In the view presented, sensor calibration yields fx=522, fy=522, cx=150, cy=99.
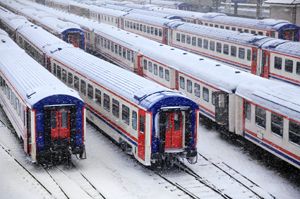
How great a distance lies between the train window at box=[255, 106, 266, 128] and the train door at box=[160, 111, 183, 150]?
391 cm

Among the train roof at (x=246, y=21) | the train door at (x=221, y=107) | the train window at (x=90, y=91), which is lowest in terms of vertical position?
the train door at (x=221, y=107)

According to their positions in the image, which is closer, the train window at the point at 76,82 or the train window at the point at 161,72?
the train window at the point at 76,82

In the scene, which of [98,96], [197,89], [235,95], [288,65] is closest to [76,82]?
[98,96]

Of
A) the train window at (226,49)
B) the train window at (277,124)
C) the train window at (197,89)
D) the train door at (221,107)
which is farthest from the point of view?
the train window at (226,49)

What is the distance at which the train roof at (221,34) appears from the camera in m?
34.5

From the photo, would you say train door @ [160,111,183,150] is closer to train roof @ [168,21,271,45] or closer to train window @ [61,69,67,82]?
train window @ [61,69,67,82]

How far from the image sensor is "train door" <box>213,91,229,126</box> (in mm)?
24344

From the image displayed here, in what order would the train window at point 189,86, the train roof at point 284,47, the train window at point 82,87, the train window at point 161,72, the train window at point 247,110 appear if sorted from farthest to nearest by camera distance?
the train window at point 161,72, the train roof at point 284,47, the train window at point 189,86, the train window at point 82,87, the train window at point 247,110

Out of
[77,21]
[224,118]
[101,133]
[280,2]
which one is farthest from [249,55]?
[77,21]

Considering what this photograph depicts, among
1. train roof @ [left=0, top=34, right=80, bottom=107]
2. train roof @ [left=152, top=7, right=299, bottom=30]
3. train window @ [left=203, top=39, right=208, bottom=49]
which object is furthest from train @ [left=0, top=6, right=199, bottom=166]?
train roof @ [left=152, top=7, right=299, bottom=30]

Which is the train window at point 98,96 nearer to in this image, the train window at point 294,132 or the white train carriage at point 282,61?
the train window at point 294,132

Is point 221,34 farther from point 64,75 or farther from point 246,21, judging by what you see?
point 64,75

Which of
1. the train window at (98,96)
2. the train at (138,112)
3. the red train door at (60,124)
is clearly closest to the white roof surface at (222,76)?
the train at (138,112)

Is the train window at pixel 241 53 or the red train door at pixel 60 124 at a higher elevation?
the train window at pixel 241 53
